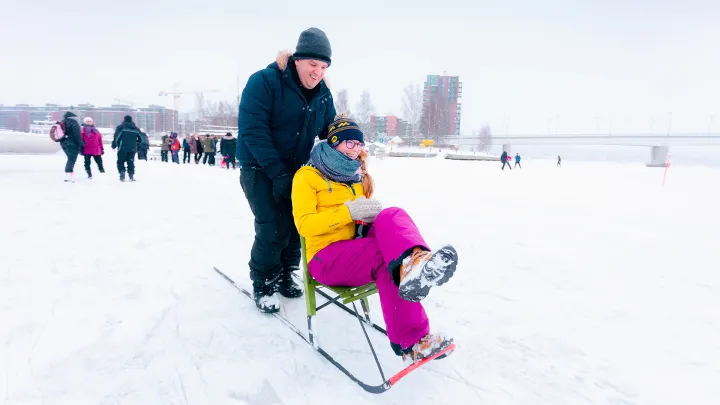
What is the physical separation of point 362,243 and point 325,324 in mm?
851

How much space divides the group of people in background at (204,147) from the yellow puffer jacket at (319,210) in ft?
40.2

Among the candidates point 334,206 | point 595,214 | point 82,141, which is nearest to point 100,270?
point 334,206

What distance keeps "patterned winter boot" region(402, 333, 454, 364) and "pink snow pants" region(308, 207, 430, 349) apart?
0.10ft

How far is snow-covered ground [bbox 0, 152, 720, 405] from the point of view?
199 centimetres

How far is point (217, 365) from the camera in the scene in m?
2.15

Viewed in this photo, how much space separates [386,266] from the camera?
1936mm

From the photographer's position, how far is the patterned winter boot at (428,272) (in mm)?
1673

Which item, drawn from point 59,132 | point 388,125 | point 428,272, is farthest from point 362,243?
point 388,125

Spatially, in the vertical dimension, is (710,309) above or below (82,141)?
below

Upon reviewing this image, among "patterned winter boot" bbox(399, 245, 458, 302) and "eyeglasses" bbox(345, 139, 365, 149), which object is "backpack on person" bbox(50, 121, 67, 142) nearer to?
"eyeglasses" bbox(345, 139, 365, 149)

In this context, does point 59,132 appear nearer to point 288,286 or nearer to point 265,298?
point 288,286

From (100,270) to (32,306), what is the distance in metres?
0.74

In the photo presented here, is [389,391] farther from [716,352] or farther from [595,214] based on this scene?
[595,214]

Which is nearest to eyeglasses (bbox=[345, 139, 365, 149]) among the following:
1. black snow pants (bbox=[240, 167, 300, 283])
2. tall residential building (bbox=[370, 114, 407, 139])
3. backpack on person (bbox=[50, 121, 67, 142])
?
black snow pants (bbox=[240, 167, 300, 283])
